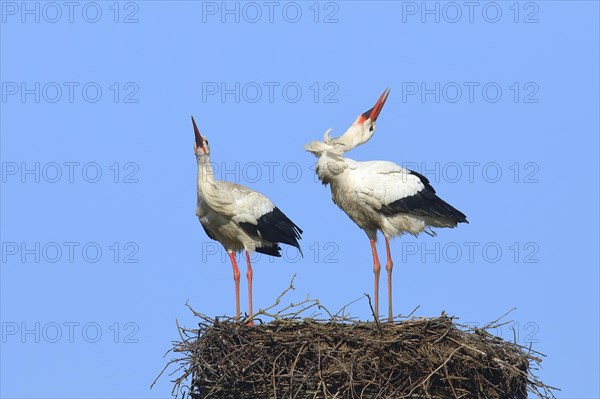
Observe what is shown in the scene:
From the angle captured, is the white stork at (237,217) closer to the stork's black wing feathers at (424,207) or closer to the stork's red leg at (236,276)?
the stork's red leg at (236,276)

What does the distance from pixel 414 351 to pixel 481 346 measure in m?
0.54

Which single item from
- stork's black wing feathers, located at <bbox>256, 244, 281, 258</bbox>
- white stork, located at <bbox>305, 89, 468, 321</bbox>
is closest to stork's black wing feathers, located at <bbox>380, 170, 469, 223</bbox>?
white stork, located at <bbox>305, 89, 468, 321</bbox>

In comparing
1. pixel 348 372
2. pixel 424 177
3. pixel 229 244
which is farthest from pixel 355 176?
pixel 348 372

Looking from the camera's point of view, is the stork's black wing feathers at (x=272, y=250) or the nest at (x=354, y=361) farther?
the stork's black wing feathers at (x=272, y=250)

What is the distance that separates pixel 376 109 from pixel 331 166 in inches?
37.6

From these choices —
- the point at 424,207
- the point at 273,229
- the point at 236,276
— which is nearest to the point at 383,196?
the point at 424,207

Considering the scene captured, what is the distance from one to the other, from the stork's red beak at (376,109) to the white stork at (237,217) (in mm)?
1230

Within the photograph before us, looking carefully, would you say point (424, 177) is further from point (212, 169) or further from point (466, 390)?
point (466, 390)

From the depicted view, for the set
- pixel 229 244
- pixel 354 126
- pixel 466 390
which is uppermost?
pixel 354 126

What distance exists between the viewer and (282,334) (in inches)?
459

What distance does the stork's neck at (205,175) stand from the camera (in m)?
13.8

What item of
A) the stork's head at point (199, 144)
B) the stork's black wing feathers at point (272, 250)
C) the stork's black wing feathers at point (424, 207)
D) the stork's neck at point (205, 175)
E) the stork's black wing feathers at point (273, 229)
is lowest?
the stork's black wing feathers at point (272, 250)

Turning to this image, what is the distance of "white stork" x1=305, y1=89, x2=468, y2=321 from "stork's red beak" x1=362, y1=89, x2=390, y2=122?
543mm

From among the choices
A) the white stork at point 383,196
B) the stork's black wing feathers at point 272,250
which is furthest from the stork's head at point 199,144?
the stork's black wing feathers at point 272,250
